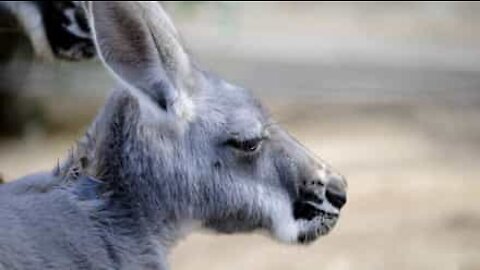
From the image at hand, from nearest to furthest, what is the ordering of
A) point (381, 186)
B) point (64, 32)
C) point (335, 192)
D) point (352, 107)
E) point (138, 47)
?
1. point (138, 47)
2. point (335, 192)
3. point (64, 32)
4. point (381, 186)
5. point (352, 107)

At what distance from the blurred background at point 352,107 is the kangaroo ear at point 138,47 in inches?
75.9

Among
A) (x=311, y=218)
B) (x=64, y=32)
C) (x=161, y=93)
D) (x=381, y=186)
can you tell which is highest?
(x=64, y=32)

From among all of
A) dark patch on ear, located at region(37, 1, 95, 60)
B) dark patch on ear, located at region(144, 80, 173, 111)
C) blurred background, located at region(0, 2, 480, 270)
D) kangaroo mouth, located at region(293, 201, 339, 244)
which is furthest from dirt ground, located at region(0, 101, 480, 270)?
dark patch on ear, located at region(144, 80, 173, 111)

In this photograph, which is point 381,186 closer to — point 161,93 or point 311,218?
point 311,218

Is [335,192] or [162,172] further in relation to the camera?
[335,192]

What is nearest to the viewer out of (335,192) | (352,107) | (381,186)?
(335,192)

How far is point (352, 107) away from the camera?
648cm

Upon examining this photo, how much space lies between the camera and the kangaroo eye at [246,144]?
133 inches

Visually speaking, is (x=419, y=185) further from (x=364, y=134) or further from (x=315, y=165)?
(x=315, y=165)

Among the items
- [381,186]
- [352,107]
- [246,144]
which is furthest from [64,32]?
[246,144]

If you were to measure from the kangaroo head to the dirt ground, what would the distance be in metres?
0.97

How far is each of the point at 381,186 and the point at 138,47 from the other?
259cm

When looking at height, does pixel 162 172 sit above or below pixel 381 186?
below

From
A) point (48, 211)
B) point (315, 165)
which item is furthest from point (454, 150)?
point (48, 211)
